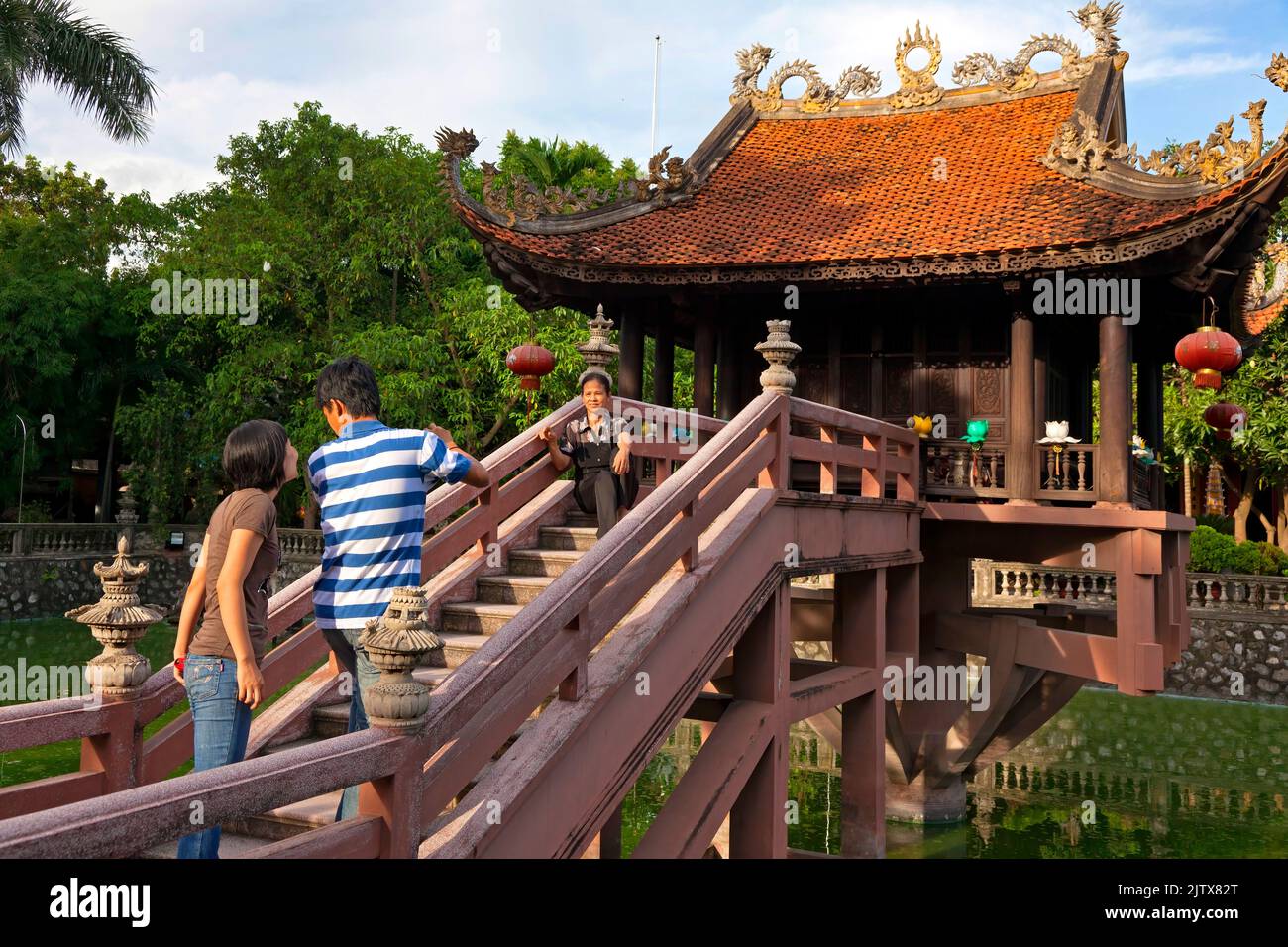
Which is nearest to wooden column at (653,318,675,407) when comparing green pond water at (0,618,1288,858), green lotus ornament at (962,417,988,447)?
green lotus ornament at (962,417,988,447)

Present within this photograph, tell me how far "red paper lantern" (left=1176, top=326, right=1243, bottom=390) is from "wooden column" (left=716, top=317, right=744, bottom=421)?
4.49 meters

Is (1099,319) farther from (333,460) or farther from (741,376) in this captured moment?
(333,460)

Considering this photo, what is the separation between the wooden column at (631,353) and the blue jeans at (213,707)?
27.3ft

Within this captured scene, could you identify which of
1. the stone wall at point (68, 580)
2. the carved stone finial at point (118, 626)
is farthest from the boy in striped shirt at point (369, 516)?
the stone wall at point (68, 580)

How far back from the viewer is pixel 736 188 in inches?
490

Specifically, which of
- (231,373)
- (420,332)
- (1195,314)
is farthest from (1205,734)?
(231,373)

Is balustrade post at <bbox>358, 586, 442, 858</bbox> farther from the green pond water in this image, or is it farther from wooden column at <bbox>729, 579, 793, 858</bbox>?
the green pond water

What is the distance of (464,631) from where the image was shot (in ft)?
20.2

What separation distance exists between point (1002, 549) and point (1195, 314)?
3.30 m

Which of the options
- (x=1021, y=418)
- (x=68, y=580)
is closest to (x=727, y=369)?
(x=1021, y=418)

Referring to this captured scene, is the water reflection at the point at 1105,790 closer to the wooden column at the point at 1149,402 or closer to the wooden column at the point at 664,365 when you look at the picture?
the wooden column at the point at 664,365

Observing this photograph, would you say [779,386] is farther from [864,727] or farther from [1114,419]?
[1114,419]

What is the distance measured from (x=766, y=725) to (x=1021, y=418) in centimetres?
498

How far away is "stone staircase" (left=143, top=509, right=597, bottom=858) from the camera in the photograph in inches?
175
